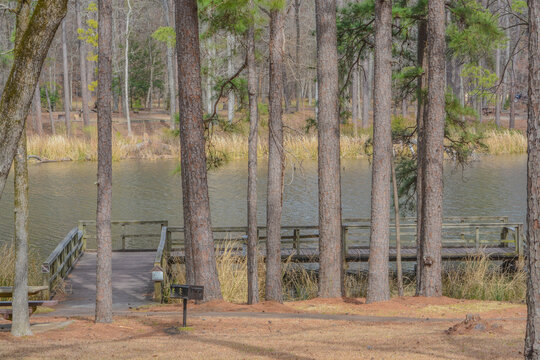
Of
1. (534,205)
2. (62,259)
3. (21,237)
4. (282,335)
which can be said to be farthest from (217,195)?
(534,205)

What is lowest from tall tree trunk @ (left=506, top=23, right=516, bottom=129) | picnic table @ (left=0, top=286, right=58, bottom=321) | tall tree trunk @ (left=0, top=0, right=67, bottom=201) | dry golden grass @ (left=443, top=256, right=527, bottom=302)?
dry golden grass @ (left=443, top=256, right=527, bottom=302)

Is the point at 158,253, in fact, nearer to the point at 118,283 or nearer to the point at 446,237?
the point at 118,283

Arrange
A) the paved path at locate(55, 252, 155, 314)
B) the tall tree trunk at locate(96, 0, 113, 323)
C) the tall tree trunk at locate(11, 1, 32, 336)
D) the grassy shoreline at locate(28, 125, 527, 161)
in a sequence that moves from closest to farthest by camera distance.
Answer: the tall tree trunk at locate(11, 1, 32, 336) → the tall tree trunk at locate(96, 0, 113, 323) → the paved path at locate(55, 252, 155, 314) → the grassy shoreline at locate(28, 125, 527, 161)

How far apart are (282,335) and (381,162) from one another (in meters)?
5.53

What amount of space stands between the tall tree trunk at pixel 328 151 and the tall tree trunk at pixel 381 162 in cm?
100

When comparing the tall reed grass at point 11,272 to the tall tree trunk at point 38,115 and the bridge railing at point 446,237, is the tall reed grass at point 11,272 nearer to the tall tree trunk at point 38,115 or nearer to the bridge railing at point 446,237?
the bridge railing at point 446,237

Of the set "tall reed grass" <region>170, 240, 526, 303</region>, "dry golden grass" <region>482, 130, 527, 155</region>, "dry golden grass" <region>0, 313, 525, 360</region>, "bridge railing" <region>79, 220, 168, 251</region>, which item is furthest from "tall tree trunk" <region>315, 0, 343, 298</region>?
"dry golden grass" <region>482, 130, 527, 155</region>

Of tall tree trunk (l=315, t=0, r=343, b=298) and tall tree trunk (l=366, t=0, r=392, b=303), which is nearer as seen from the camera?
tall tree trunk (l=366, t=0, r=392, b=303)

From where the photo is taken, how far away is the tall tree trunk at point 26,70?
21.2 feet

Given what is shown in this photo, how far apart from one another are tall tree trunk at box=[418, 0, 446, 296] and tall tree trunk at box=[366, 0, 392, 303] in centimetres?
98

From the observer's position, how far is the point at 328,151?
48.9 ft

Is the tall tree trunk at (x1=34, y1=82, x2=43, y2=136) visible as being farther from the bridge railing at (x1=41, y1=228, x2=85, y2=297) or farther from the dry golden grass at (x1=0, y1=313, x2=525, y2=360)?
the dry golden grass at (x1=0, y1=313, x2=525, y2=360)

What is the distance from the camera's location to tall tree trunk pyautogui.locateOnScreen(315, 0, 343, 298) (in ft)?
48.9

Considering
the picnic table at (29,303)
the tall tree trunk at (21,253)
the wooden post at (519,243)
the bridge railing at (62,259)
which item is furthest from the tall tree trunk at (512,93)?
the bridge railing at (62,259)
